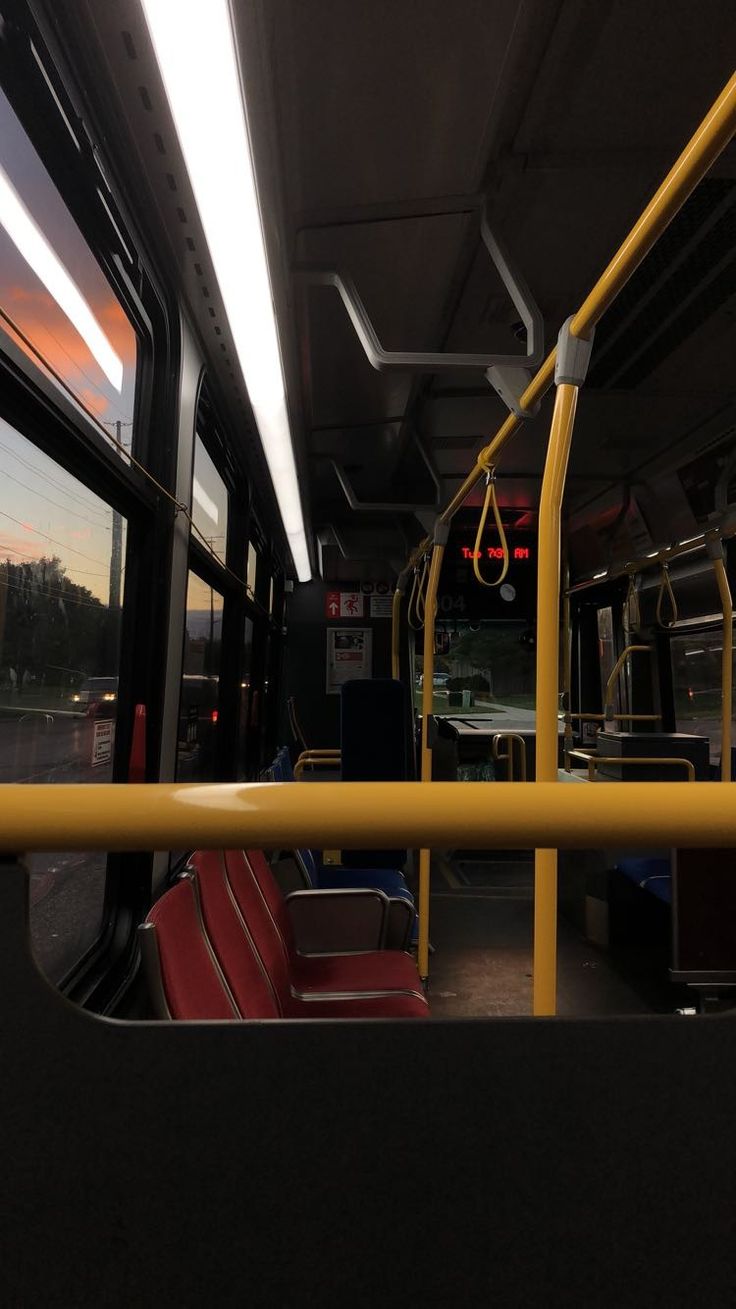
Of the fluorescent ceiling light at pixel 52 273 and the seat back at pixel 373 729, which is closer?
the fluorescent ceiling light at pixel 52 273

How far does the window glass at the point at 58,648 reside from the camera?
1359mm

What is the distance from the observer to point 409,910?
2.57 m

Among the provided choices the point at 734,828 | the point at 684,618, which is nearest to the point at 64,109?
the point at 734,828

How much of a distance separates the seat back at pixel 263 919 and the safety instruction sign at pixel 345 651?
527 cm

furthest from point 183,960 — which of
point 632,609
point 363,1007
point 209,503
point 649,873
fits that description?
point 632,609

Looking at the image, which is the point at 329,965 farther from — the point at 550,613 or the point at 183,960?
the point at 550,613

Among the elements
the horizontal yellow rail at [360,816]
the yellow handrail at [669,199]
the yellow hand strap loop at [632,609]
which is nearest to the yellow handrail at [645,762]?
the yellow hand strap loop at [632,609]

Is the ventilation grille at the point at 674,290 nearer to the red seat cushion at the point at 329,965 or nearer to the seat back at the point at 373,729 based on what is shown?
the seat back at the point at 373,729

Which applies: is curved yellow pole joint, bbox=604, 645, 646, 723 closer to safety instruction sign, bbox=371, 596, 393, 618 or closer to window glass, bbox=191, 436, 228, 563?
safety instruction sign, bbox=371, 596, 393, 618

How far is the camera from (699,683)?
5230 mm

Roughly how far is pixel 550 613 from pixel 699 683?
458 centimetres

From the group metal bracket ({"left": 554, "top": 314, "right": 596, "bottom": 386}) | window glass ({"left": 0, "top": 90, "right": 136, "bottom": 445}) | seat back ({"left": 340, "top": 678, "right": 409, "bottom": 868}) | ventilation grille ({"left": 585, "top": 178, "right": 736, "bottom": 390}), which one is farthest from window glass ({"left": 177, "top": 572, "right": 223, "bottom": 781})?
ventilation grille ({"left": 585, "top": 178, "right": 736, "bottom": 390})

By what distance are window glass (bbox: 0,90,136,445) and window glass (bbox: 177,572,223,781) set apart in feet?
2.78

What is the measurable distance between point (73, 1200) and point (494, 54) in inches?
81.8
